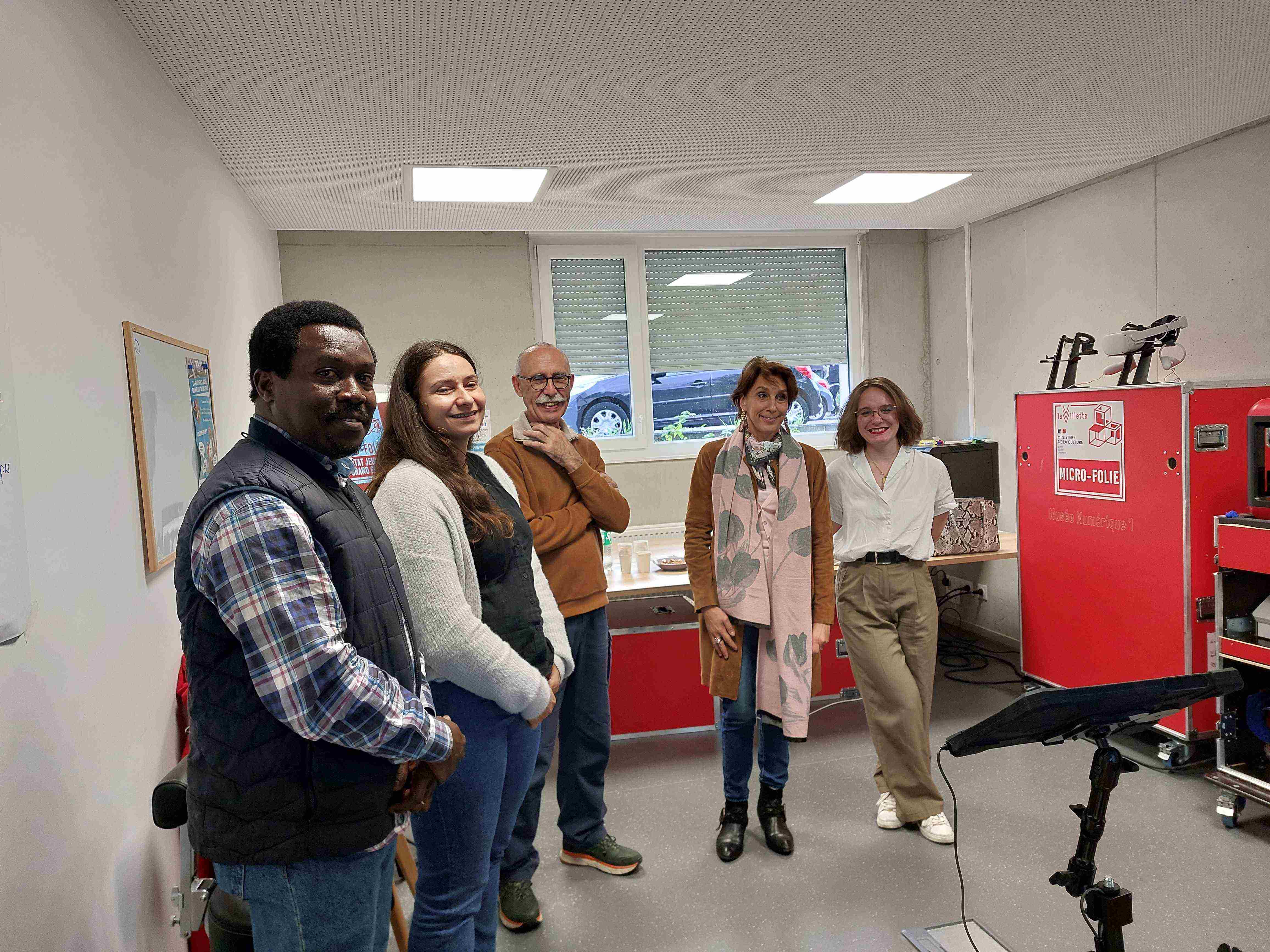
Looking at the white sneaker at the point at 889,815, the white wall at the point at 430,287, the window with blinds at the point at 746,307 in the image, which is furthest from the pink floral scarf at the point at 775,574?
the window with blinds at the point at 746,307

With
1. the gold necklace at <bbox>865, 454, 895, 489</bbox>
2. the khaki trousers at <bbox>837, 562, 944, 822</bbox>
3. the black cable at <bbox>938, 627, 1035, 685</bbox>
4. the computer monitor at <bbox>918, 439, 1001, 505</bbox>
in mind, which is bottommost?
the black cable at <bbox>938, 627, 1035, 685</bbox>

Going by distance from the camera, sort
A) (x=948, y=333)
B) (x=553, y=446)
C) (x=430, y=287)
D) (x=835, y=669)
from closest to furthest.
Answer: (x=553, y=446)
(x=835, y=669)
(x=430, y=287)
(x=948, y=333)

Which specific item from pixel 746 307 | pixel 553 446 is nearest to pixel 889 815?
pixel 553 446

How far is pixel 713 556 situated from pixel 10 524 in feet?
6.46

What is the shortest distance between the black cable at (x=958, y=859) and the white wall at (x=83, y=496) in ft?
4.95

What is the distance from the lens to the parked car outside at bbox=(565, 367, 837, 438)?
18.6 ft

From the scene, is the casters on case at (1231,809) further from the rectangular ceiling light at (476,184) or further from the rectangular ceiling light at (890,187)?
the rectangular ceiling light at (476,184)

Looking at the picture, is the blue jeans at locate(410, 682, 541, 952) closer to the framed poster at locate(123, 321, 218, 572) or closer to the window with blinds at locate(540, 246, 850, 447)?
the framed poster at locate(123, 321, 218, 572)

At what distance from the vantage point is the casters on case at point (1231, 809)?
9.43 feet

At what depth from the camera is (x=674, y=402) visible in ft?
18.9

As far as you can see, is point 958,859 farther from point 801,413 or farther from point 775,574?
point 801,413

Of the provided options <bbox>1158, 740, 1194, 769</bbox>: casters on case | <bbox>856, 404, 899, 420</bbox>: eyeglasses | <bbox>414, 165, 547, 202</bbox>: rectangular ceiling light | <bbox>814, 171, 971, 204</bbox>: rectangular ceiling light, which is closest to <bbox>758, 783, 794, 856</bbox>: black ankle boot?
<bbox>856, 404, 899, 420</bbox>: eyeglasses

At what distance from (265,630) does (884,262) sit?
18.3 ft

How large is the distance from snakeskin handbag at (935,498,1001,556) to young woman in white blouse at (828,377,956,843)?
1.29 metres
